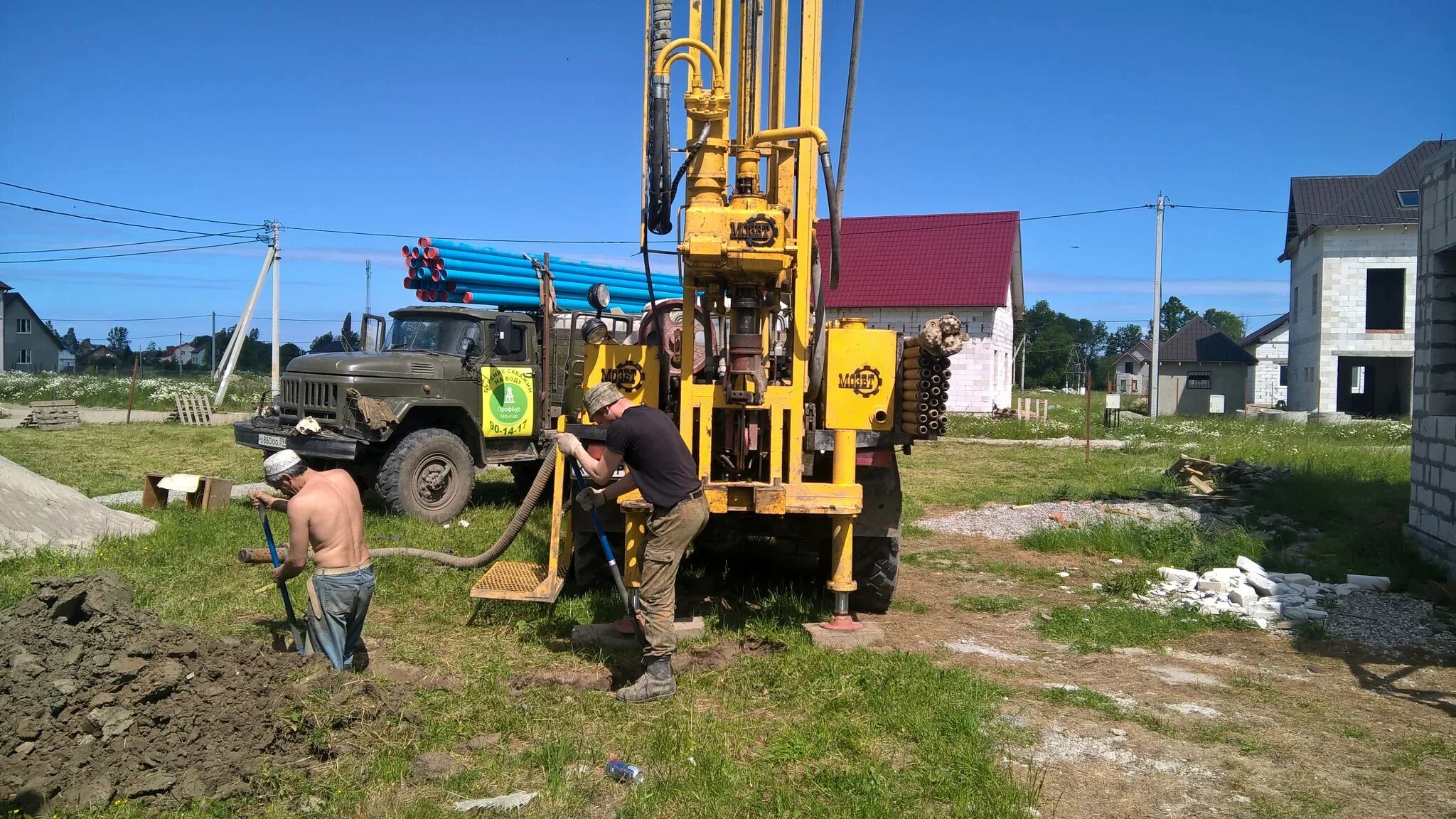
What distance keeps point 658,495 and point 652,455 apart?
0.73 feet

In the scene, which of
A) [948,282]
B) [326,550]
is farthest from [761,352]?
[948,282]

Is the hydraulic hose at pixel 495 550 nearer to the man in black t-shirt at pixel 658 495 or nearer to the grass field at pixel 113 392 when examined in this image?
the man in black t-shirt at pixel 658 495

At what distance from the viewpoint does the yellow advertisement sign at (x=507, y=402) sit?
10.7 meters

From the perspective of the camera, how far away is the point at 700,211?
5.55 m

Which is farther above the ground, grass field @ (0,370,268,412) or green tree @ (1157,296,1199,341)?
green tree @ (1157,296,1199,341)

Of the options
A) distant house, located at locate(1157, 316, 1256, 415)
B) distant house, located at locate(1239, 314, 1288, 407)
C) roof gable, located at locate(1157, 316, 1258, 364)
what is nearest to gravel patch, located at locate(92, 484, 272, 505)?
roof gable, located at locate(1157, 316, 1258, 364)

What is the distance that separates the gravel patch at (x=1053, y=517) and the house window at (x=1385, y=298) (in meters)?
25.1

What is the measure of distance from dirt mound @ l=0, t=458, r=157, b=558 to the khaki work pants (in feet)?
19.0

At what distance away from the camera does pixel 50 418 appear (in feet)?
77.0

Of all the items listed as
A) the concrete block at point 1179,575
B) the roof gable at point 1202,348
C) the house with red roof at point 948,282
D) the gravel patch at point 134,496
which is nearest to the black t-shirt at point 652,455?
the concrete block at point 1179,575

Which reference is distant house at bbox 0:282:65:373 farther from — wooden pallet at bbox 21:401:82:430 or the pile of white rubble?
the pile of white rubble

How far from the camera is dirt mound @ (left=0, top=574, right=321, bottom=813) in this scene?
12.1 feet

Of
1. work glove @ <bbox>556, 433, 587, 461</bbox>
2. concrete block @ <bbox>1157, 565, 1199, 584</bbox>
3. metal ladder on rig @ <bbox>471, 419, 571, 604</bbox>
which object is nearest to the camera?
work glove @ <bbox>556, 433, 587, 461</bbox>

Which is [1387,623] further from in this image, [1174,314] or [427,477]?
[1174,314]
